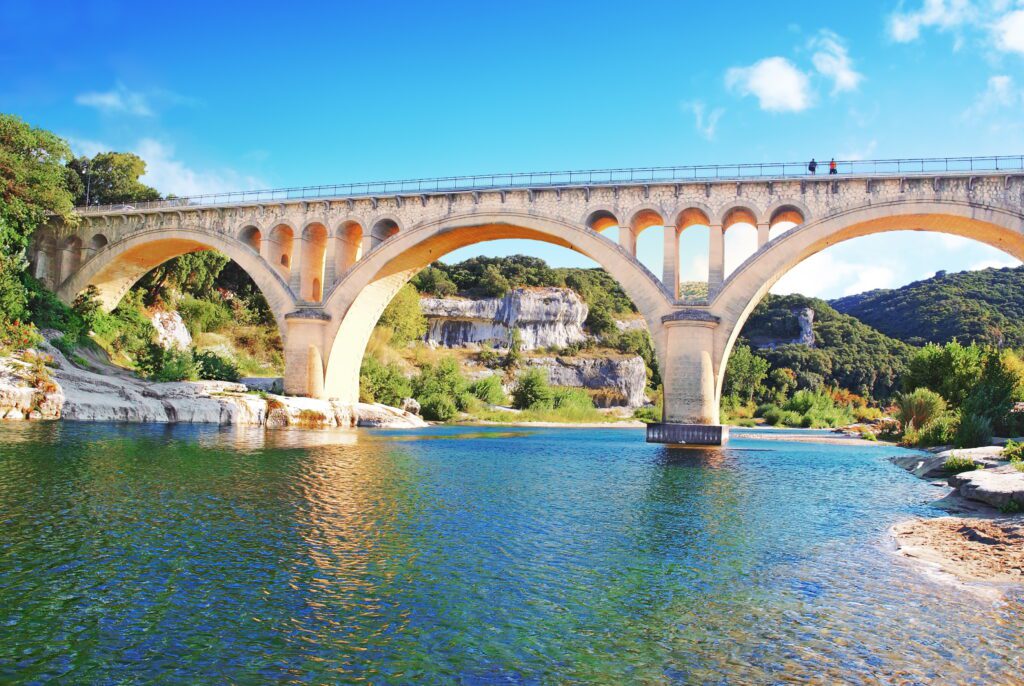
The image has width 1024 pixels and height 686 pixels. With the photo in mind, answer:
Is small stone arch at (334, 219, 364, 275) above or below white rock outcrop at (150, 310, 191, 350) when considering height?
above

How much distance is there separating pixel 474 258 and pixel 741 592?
263 feet

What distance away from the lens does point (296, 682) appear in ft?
15.7

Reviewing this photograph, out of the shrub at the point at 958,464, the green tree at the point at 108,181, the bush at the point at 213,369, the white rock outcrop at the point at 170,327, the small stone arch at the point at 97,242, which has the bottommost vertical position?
the shrub at the point at 958,464

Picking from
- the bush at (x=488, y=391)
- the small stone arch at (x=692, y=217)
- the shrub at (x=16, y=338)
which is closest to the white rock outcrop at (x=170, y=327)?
the shrub at (x=16, y=338)

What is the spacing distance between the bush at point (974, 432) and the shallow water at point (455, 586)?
896cm

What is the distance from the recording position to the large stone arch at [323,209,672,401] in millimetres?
28125

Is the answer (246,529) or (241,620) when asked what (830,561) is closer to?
(241,620)

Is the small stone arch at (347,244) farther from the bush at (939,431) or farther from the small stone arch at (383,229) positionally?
the bush at (939,431)

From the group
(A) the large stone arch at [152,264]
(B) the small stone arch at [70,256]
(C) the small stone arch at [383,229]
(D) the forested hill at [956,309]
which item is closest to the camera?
(C) the small stone arch at [383,229]

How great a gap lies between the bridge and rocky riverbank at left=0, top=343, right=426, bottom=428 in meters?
3.04

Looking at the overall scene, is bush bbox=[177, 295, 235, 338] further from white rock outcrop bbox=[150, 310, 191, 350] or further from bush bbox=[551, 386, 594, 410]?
bush bbox=[551, 386, 594, 410]

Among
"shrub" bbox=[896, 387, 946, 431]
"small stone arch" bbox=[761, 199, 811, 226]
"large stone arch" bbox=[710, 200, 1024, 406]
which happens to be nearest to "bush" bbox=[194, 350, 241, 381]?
"large stone arch" bbox=[710, 200, 1024, 406]

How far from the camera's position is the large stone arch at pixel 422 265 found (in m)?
28.1

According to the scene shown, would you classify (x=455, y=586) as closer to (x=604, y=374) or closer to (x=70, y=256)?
(x=70, y=256)
